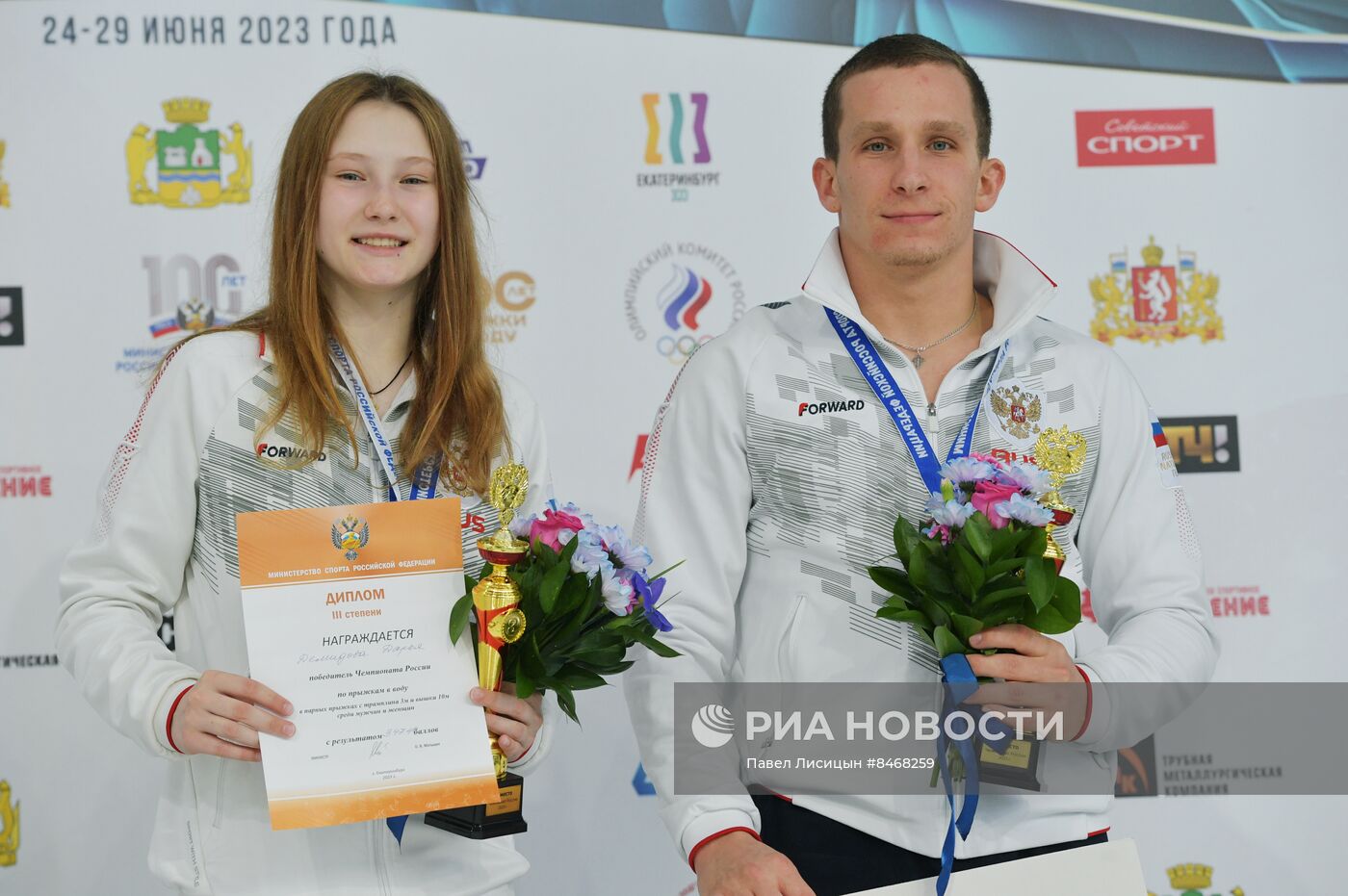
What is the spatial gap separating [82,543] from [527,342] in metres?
1.62

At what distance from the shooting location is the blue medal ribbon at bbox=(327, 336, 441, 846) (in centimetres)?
212

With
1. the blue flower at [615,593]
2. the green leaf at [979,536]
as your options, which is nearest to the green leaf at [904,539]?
the green leaf at [979,536]

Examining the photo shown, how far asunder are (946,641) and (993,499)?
0.23m

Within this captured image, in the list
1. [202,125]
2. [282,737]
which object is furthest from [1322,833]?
[202,125]

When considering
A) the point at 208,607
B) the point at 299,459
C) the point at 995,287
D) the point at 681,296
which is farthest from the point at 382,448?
the point at 681,296

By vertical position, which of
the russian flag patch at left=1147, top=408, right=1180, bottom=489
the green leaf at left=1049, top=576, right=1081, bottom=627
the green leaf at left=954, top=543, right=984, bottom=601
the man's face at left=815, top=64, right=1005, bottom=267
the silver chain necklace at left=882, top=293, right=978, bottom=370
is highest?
the man's face at left=815, top=64, right=1005, bottom=267

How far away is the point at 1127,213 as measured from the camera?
3645 millimetres

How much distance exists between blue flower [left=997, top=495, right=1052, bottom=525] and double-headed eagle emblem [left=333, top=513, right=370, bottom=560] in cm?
97

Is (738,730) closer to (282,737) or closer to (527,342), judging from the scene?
(282,737)

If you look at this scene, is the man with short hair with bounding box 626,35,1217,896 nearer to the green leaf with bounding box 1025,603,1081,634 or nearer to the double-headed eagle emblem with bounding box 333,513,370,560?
the green leaf with bounding box 1025,603,1081,634

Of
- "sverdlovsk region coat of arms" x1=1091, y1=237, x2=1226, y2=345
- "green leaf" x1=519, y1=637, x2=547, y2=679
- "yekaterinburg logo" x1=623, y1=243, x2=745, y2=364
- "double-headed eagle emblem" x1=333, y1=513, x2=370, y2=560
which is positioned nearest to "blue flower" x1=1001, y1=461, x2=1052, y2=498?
"green leaf" x1=519, y1=637, x2=547, y2=679

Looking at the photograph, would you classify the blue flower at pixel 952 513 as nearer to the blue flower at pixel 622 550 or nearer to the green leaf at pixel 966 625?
the green leaf at pixel 966 625

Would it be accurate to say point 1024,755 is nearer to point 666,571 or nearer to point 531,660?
point 666,571

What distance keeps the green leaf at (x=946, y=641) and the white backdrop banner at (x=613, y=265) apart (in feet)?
5.76
